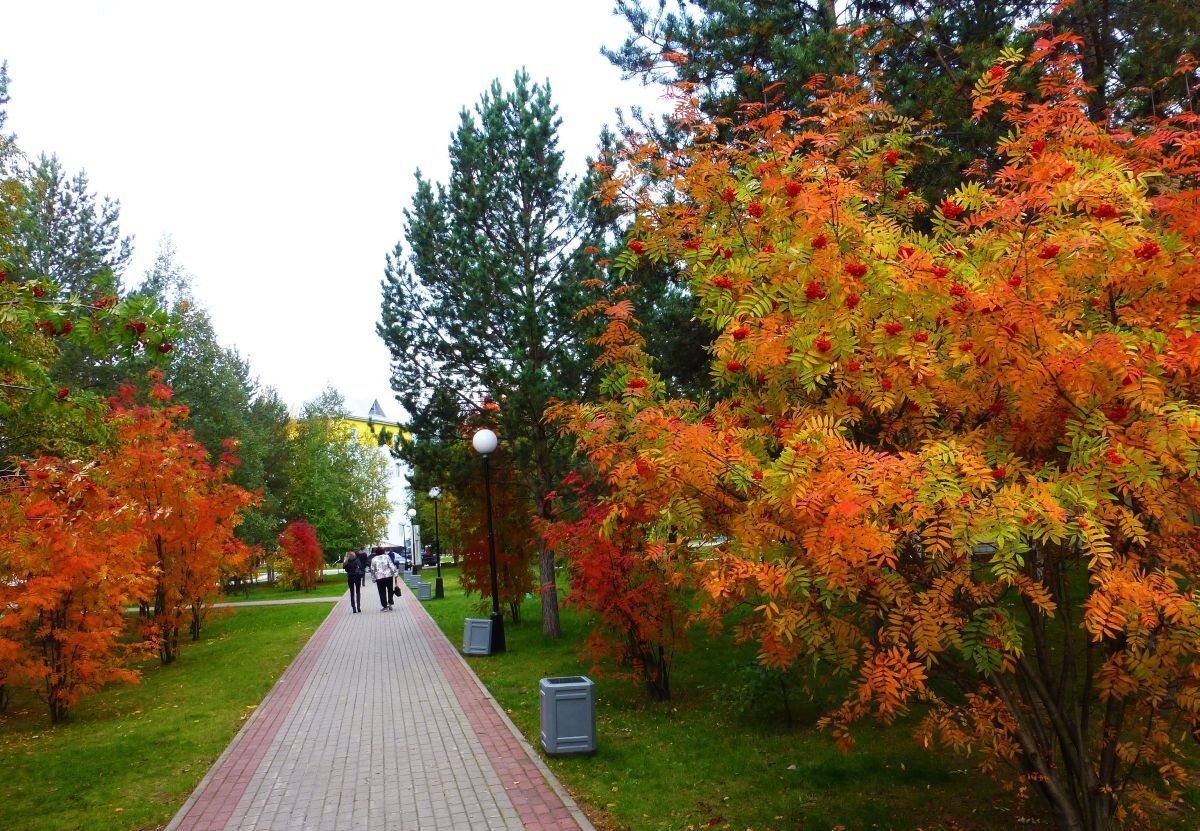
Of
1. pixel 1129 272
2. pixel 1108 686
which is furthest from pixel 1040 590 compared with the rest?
pixel 1129 272

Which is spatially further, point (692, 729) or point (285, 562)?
point (285, 562)

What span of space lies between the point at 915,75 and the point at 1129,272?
5.72 metres

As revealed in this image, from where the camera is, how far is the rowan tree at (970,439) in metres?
3.72

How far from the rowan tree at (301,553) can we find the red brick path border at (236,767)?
26.4m

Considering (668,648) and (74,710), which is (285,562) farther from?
(668,648)

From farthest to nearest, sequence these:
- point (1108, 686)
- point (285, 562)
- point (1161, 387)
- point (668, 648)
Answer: point (285, 562)
point (668, 648)
point (1108, 686)
point (1161, 387)

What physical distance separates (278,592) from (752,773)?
124 feet

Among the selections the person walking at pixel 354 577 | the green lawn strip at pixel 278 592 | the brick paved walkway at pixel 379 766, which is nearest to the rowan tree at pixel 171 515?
the brick paved walkway at pixel 379 766

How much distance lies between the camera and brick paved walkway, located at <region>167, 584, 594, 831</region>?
6227mm

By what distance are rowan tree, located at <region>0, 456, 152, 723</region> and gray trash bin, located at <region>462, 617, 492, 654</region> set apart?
5.73m

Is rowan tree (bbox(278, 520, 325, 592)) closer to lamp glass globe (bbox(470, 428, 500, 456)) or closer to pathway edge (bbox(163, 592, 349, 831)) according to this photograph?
pathway edge (bbox(163, 592, 349, 831))

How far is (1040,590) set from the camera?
4.16 metres

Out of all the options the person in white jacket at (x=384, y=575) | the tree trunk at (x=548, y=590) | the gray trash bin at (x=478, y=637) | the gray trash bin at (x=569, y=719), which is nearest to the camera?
the gray trash bin at (x=569, y=719)

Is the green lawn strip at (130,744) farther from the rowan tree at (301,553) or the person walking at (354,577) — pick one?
the rowan tree at (301,553)
